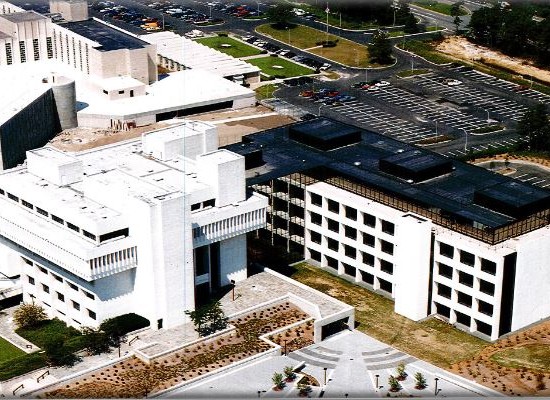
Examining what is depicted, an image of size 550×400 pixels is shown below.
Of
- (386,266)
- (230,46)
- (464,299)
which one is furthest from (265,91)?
(464,299)

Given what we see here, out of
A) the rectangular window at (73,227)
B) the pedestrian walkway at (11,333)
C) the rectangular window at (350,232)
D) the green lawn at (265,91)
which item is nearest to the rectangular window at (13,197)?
the rectangular window at (73,227)

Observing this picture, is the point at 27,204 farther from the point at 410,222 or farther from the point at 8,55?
the point at 8,55

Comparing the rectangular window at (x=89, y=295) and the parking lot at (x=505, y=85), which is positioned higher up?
the rectangular window at (x=89, y=295)

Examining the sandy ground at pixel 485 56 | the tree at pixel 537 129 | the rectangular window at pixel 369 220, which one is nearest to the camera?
the rectangular window at pixel 369 220

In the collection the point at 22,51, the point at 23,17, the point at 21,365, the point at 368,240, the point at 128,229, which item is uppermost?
the point at 23,17

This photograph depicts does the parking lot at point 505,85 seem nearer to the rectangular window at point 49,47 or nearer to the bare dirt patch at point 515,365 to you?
the rectangular window at point 49,47

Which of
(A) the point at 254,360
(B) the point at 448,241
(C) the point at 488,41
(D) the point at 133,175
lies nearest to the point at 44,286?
(D) the point at 133,175
